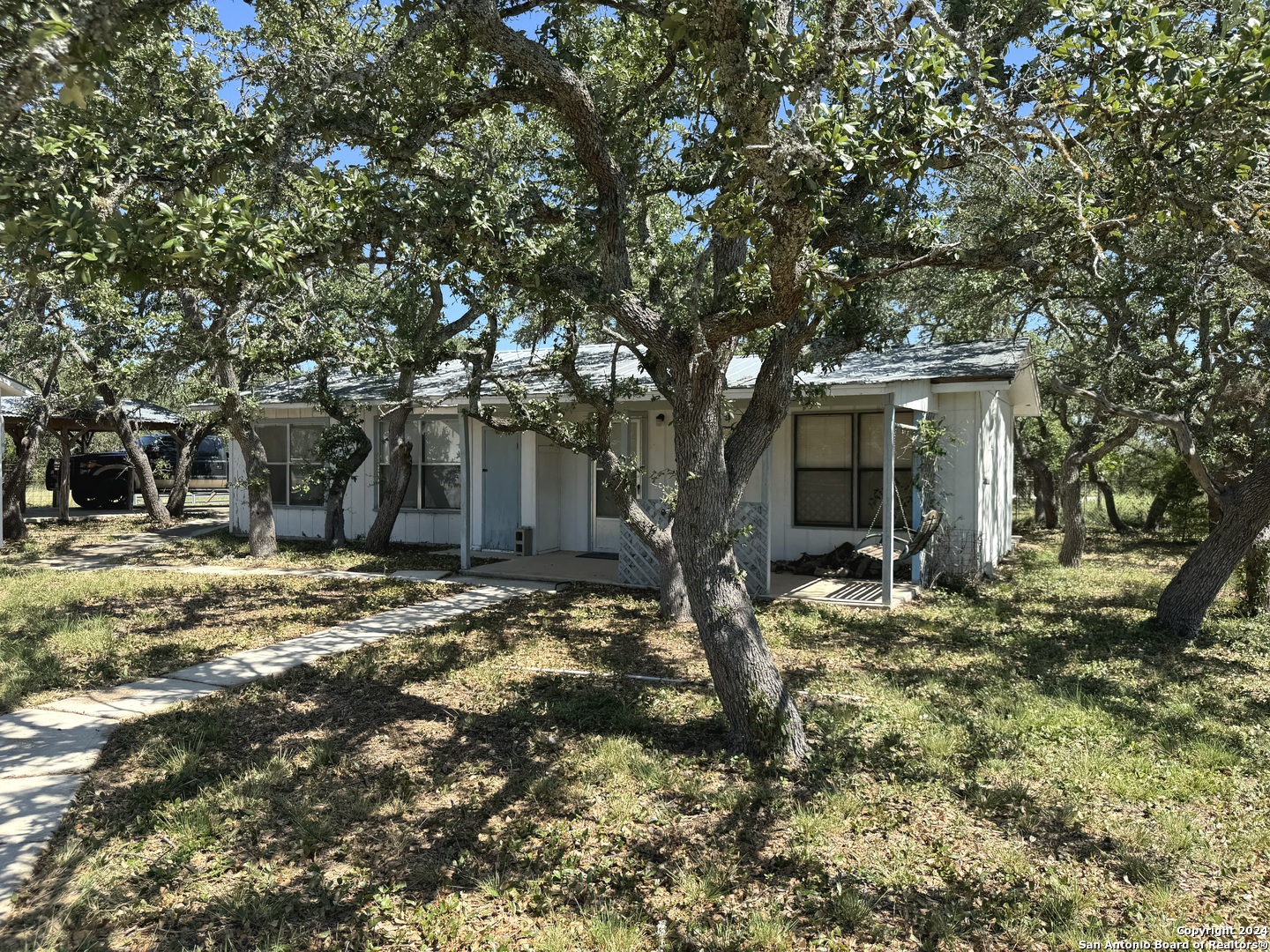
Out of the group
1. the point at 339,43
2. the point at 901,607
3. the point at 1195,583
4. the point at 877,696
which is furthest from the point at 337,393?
the point at 1195,583

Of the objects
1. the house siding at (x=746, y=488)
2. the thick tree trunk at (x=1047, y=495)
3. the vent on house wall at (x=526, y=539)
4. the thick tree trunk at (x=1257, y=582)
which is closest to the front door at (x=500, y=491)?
the house siding at (x=746, y=488)

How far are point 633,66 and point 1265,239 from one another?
17.2 feet

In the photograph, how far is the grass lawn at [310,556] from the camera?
39.8 ft

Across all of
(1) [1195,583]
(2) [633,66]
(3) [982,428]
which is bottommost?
(1) [1195,583]

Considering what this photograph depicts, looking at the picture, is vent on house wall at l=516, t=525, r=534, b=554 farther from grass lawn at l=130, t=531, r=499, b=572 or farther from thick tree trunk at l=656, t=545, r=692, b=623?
thick tree trunk at l=656, t=545, r=692, b=623

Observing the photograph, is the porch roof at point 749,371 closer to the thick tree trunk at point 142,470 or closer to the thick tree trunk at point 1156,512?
the thick tree trunk at point 142,470

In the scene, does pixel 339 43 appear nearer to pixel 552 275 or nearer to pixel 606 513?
pixel 552 275

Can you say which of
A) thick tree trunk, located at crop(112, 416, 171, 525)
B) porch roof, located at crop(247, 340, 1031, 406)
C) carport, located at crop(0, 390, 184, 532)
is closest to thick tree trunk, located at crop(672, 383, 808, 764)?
porch roof, located at crop(247, 340, 1031, 406)

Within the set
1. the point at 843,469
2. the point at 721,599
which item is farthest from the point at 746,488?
the point at 721,599

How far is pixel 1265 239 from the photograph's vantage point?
5.46 m

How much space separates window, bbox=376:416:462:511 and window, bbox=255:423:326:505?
158cm

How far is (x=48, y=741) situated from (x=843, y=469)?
987 cm

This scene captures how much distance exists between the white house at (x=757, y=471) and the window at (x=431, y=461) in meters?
0.02

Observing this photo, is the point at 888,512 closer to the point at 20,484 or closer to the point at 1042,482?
the point at 1042,482
